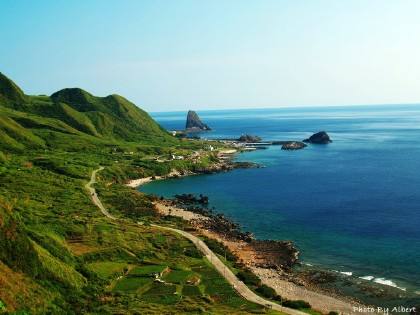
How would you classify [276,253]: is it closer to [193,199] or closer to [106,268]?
[106,268]

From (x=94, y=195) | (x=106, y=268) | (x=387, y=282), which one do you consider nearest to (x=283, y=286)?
(x=387, y=282)

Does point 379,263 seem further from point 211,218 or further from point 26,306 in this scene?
point 26,306

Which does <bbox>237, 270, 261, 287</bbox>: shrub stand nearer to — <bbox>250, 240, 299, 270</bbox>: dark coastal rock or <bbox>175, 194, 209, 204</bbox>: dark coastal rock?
<bbox>250, 240, 299, 270</bbox>: dark coastal rock

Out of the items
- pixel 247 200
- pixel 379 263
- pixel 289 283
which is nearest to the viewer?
pixel 289 283

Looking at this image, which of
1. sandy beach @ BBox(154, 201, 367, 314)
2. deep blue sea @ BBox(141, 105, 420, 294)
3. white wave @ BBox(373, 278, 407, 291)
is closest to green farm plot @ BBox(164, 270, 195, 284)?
sandy beach @ BBox(154, 201, 367, 314)

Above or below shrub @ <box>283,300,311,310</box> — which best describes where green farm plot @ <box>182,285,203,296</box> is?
above

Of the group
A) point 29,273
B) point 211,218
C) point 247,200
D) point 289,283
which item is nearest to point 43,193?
point 211,218
